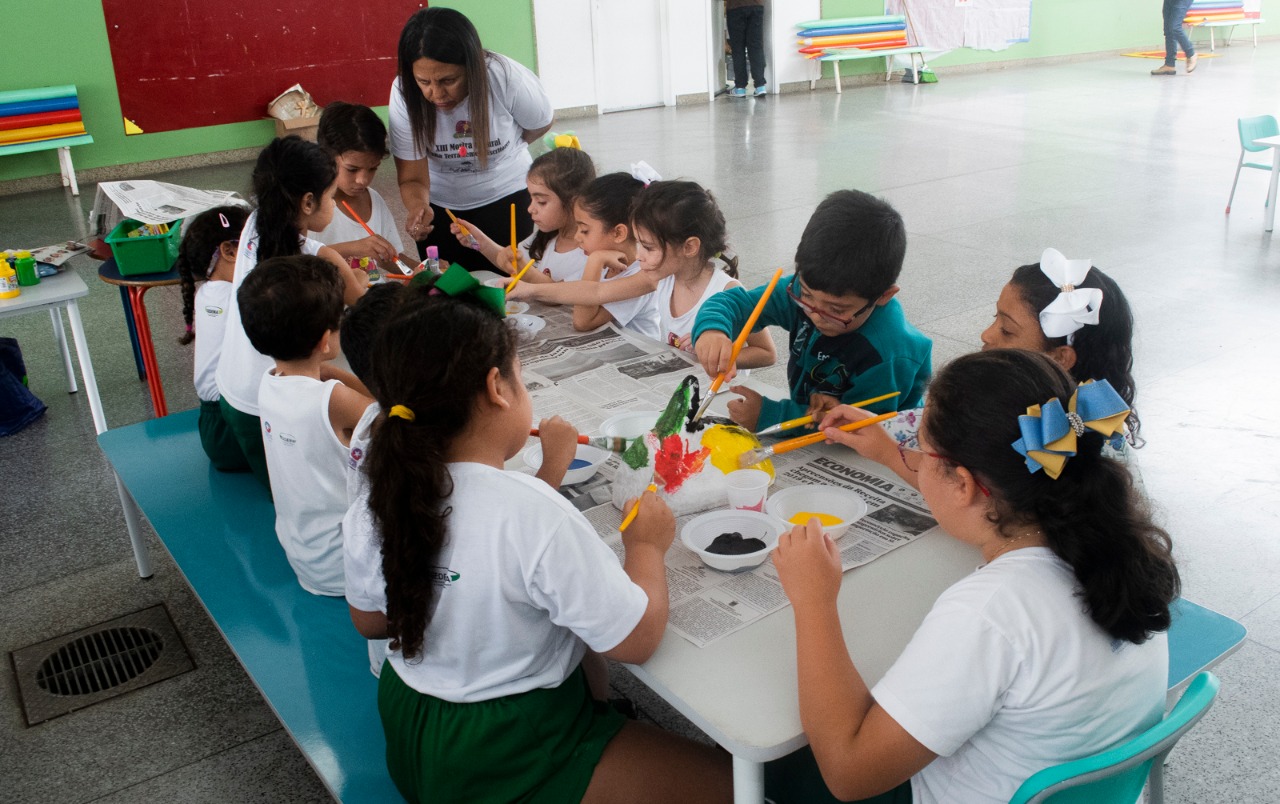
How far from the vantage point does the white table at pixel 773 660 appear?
106 centimetres

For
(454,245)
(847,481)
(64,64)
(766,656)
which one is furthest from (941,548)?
(64,64)

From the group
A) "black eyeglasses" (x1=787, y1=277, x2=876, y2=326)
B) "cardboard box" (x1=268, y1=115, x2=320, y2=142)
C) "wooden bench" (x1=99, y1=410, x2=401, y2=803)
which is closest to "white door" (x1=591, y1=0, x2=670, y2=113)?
"cardboard box" (x1=268, y1=115, x2=320, y2=142)

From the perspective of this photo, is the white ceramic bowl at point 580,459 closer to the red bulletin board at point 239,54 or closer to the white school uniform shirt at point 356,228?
the white school uniform shirt at point 356,228

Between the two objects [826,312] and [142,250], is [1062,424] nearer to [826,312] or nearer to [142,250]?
[826,312]

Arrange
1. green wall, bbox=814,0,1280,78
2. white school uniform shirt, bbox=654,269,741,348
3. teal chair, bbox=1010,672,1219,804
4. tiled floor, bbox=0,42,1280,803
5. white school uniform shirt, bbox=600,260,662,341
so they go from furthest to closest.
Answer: green wall, bbox=814,0,1280,78 < white school uniform shirt, bbox=600,260,662,341 < white school uniform shirt, bbox=654,269,741,348 < tiled floor, bbox=0,42,1280,803 < teal chair, bbox=1010,672,1219,804

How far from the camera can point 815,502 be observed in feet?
4.90

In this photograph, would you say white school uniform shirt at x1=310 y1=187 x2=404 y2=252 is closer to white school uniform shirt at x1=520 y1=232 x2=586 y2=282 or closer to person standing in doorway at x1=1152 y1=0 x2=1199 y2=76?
white school uniform shirt at x1=520 y1=232 x2=586 y2=282

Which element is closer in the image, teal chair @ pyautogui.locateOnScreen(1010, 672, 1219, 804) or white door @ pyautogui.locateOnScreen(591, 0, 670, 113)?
teal chair @ pyautogui.locateOnScreen(1010, 672, 1219, 804)

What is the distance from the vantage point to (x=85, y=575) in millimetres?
2533

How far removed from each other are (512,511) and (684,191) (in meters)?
1.26

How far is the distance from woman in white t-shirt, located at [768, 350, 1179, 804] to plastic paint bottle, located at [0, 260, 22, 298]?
2686mm

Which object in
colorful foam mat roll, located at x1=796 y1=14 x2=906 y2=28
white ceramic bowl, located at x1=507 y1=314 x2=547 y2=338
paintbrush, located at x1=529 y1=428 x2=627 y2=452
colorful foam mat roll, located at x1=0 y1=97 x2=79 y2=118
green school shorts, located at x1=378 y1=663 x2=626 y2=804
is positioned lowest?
green school shorts, located at x1=378 y1=663 x2=626 y2=804

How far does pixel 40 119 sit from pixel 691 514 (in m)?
6.93

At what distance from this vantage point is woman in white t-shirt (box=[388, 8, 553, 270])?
2.94 meters
